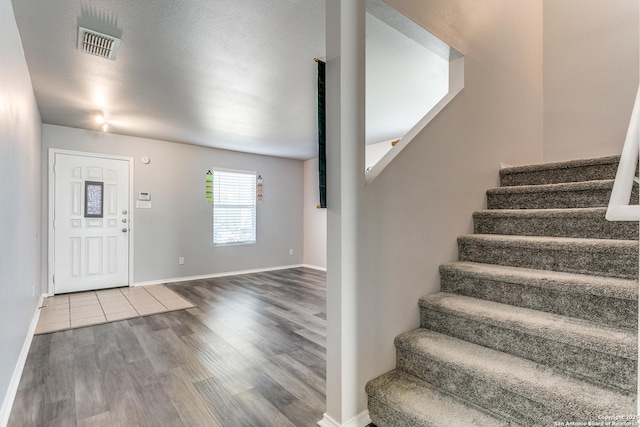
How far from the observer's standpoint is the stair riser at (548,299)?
4.46ft

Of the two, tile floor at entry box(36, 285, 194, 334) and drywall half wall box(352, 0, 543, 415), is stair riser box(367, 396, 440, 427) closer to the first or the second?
drywall half wall box(352, 0, 543, 415)

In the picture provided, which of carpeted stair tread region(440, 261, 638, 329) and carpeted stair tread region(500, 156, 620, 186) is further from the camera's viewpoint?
carpeted stair tread region(500, 156, 620, 186)

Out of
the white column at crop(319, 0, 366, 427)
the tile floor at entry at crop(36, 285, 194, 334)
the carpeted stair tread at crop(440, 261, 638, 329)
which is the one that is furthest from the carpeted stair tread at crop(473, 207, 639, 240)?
the tile floor at entry at crop(36, 285, 194, 334)

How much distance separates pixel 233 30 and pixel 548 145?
314cm

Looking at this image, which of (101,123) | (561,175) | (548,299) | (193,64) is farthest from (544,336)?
(101,123)

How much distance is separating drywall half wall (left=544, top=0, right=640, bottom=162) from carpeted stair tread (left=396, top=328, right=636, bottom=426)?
102 inches

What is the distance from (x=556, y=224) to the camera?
1947 mm

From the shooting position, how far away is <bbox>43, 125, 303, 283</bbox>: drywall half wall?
5031 millimetres

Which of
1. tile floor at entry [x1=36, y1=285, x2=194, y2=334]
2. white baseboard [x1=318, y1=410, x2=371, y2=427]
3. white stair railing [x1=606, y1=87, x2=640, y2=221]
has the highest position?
white stair railing [x1=606, y1=87, x2=640, y2=221]

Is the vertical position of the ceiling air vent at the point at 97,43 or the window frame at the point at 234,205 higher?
the ceiling air vent at the point at 97,43

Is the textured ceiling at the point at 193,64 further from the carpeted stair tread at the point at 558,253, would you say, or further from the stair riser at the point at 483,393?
the stair riser at the point at 483,393

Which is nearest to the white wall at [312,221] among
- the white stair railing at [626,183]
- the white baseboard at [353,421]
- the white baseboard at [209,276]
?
the white baseboard at [209,276]

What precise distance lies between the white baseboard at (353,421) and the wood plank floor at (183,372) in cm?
12

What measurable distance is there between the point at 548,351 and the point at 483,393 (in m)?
0.34
